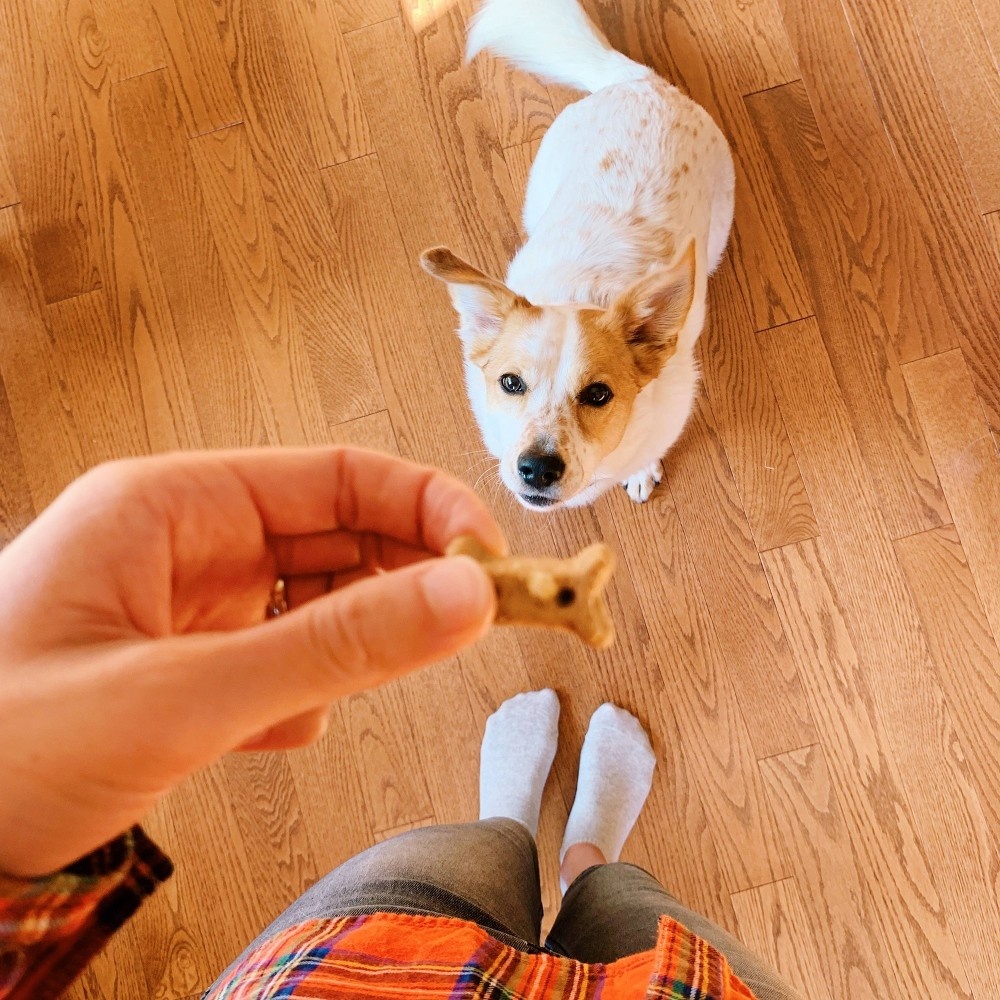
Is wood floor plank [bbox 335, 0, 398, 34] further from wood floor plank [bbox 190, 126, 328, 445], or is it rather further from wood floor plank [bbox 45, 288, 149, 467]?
wood floor plank [bbox 45, 288, 149, 467]

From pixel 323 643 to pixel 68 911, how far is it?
36cm

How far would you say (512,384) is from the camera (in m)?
1.55

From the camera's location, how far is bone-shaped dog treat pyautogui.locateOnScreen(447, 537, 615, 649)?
0.65 metres

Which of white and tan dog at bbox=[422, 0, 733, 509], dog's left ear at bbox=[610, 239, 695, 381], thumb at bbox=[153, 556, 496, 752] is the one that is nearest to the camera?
thumb at bbox=[153, 556, 496, 752]

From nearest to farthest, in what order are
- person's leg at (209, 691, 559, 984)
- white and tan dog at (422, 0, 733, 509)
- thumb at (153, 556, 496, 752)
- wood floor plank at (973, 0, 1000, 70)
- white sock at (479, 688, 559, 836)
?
1. thumb at (153, 556, 496, 752)
2. person's leg at (209, 691, 559, 984)
3. white and tan dog at (422, 0, 733, 509)
4. white sock at (479, 688, 559, 836)
5. wood floor plank at (973, 0, 1000, 70)

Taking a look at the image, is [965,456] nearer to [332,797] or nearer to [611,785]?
[611,785]

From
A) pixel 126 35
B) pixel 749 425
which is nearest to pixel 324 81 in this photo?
pixel 126 35

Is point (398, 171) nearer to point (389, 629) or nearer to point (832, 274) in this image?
point (832, 274)

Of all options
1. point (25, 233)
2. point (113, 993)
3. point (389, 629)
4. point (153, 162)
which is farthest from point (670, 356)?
point (113, 993)

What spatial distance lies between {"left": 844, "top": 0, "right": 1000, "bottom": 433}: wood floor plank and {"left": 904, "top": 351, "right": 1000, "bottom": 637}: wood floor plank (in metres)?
0.07

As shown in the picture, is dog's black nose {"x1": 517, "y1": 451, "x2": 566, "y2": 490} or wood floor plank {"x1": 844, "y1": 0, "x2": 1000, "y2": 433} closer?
→ dog's black nose {"x1": 517, "y1": 451, "x2": 566, "y2": 490}

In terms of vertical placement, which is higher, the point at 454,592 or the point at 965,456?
the point at 454,592

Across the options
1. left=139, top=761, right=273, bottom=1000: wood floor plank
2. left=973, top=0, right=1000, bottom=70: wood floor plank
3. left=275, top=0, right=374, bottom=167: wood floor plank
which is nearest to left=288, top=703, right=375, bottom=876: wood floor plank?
left=139, top=761, right=273, bottom=1000: wood floor plank

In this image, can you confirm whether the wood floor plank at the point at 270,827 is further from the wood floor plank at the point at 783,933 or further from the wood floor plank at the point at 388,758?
the wood floor plank at the point at 783,933
